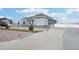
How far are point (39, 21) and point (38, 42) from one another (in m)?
0.33

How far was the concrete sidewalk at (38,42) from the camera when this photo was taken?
3.46 meters

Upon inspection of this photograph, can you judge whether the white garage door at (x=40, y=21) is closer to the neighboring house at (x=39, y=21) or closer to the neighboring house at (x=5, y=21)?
the neighboring house at (x=39, y=21)

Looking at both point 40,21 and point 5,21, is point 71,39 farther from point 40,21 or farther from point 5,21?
point 5,21

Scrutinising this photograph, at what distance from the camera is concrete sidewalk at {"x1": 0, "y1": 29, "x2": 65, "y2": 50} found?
346 centimetres

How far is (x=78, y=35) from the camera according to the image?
3.49 meters

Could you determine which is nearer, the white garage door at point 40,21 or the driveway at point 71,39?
the driveway at point 71,39

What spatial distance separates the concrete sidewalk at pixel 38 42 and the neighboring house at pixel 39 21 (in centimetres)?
13

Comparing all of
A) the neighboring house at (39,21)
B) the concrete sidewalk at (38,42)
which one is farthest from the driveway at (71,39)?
the neighboring house at (39,21)

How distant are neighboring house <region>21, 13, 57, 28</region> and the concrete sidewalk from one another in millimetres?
133

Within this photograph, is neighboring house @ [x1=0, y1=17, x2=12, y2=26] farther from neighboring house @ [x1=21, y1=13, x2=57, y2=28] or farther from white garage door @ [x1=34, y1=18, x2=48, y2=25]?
white garage door @ [x1=34, y1=18, x2=48, y2=25]
